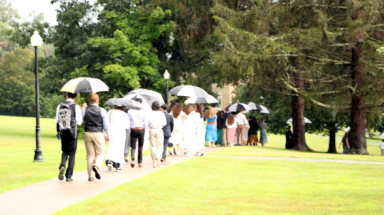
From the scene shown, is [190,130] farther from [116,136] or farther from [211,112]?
[116,136]

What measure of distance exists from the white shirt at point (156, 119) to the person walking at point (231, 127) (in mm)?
10058

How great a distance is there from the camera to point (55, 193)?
8664mm

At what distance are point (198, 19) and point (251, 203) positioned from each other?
945 inches

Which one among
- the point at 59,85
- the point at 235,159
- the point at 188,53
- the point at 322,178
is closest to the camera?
the point at 322,178

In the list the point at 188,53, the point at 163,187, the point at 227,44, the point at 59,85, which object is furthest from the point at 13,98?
the point at 163,187

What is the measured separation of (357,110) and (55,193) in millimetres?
20162

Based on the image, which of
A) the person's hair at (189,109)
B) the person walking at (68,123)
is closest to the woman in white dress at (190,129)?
the person's hair at (189,109)

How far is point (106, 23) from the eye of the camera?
110 ft

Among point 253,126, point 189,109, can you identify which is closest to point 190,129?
point 189,109

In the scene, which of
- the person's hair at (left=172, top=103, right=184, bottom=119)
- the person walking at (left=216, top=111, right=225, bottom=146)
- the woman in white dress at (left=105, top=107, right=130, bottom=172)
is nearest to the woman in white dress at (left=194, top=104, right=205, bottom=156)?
the person's hair at (left=172, top=103, right=184, bottom=119)

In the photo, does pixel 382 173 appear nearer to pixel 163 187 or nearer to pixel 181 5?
pixel 163 187

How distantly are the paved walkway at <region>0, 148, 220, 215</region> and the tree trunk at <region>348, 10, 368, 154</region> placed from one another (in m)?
16.4

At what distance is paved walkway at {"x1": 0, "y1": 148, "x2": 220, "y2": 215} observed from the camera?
23.7 feet

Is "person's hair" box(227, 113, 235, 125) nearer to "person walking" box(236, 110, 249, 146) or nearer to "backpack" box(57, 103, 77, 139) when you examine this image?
"person walking" box(236, 110, 249, 146)
